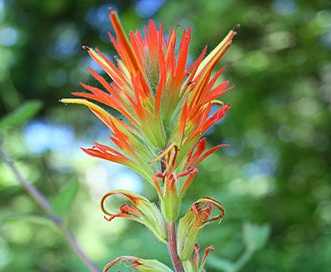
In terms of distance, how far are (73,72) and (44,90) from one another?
0.41 metres

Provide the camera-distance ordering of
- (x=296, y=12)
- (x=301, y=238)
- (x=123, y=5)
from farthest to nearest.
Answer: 1. (x=123, y=5)
2. (x=296, y=12)
3. (x=301, y=238)

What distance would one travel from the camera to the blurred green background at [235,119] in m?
2.38

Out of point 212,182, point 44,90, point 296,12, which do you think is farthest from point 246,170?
point 44,90

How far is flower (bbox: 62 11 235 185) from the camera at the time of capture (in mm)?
701

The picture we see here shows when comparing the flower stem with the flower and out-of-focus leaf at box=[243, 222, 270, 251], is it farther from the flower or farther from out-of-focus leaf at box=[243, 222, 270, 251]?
out-of-focus leaf at box=[243, 222, 270, 251]

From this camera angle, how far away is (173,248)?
70 cm

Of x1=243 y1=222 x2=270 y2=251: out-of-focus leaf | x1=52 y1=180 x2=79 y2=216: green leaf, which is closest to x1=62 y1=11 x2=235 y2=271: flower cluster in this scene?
x1=52 y1=180 x2=79 y2=216: green leaf

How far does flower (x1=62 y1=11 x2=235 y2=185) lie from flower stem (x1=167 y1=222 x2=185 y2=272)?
0.26ft

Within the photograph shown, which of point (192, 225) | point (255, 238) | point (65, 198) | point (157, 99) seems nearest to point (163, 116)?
point (157, 99)

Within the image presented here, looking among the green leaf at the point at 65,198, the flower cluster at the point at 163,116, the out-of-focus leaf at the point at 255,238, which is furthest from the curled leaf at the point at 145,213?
the out-of-focus leaf at the point at 255,238

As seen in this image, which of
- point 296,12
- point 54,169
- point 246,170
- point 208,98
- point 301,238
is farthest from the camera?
point 54,169

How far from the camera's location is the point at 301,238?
9.56ft

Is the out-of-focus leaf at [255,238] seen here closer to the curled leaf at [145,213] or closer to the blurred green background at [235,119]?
the blurred green background at [235,119]

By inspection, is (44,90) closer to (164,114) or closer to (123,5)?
(123,5)
